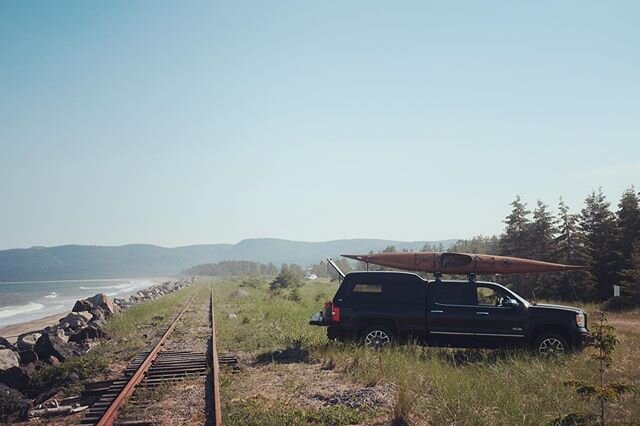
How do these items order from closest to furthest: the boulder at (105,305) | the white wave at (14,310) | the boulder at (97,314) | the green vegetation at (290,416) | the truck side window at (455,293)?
1. the green vegetation at (290,416)
2. the truck side window at (455,293)
3. the boulder at (97,314)
4. the boulder at (105,305)
5. the white wave at (14,310)

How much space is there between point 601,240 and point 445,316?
34619mm

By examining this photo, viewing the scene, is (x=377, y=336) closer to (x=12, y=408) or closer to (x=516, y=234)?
(x=12, y=408)

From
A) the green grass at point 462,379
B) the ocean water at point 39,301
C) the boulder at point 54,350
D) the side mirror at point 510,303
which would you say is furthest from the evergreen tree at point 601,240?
the ocean water at point 39,301

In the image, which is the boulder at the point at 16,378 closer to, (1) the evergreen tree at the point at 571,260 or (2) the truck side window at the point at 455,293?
(2) the truck side window at the point at 455,293

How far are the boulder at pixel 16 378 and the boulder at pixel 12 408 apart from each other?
8.86 ft

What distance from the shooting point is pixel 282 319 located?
22156mm

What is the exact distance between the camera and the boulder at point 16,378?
13.6m

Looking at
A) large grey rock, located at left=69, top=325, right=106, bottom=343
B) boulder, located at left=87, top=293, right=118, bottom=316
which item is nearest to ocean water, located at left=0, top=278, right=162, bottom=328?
boulder, located at left=87, top=293, right=118, bottom=316

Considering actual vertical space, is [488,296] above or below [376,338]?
above

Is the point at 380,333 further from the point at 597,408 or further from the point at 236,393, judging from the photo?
the point at 597,408

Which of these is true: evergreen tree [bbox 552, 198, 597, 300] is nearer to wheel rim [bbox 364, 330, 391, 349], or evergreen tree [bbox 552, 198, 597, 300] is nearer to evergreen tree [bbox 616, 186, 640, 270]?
evergreen tree [bbox 616, 186, 640, 270]

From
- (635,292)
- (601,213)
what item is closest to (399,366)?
(635,292)

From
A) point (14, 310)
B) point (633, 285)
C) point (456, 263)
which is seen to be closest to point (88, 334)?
point (456, 263)

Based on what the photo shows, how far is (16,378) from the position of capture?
13.9 m
